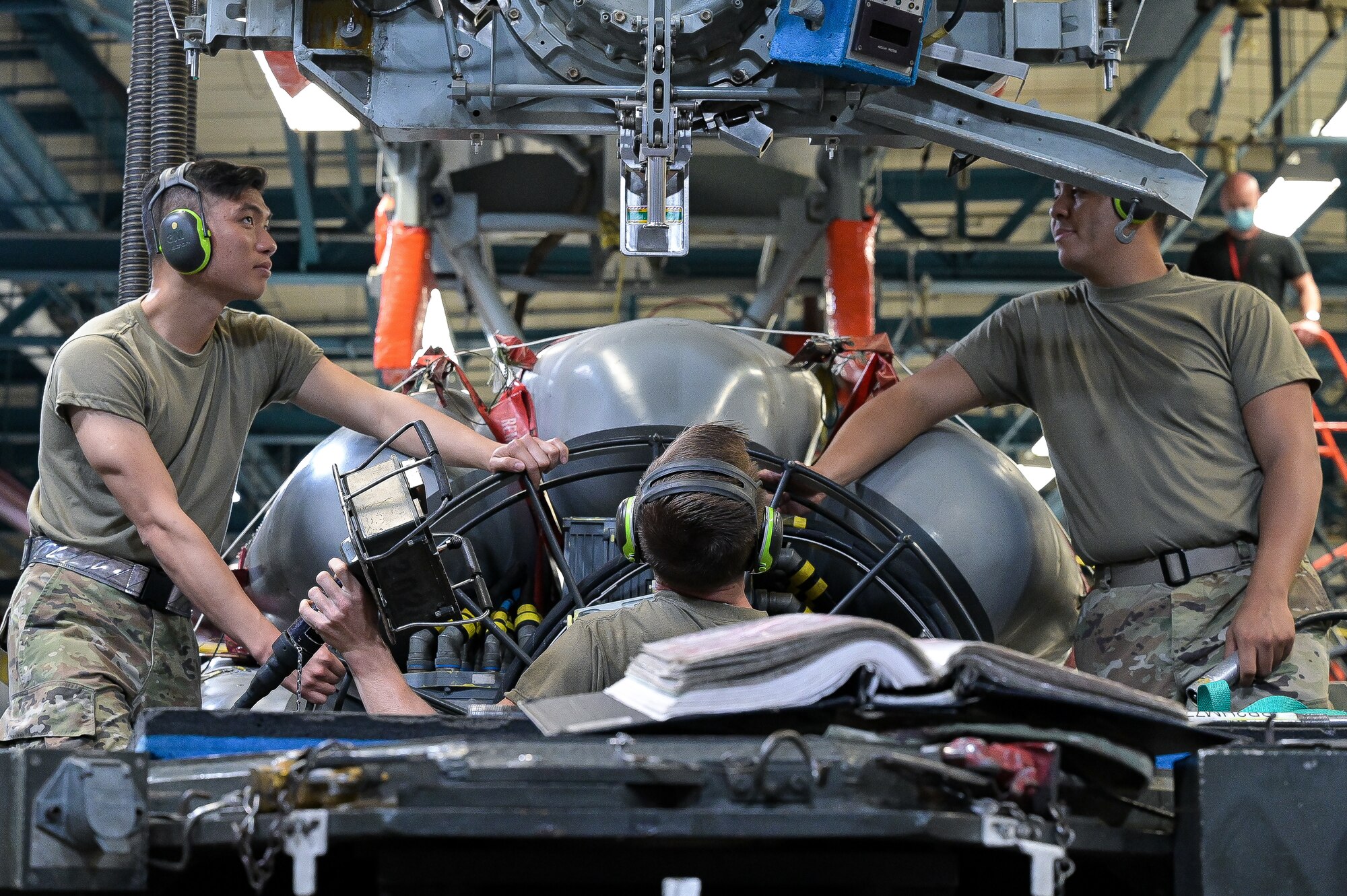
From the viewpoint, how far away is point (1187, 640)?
139 inches

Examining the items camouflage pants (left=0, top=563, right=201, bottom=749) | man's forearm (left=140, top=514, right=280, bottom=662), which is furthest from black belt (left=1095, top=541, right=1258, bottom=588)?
camouflage pants (left=0, top=563, right=201, bottom=749)

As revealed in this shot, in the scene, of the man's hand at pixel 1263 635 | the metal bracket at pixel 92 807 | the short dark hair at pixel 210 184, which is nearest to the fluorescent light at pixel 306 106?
the short dark hair at pixel 210 184

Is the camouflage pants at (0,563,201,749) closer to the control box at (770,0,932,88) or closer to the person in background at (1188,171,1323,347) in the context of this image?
the control box at (770,0,932,88)

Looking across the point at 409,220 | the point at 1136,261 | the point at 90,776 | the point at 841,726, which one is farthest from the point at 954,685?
the point at 409,220

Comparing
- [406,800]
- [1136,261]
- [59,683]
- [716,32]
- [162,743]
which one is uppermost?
[716,32]

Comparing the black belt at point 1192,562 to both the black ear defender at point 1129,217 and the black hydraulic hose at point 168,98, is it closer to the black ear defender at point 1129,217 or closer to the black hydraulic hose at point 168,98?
the black ear defender at point 1129,217

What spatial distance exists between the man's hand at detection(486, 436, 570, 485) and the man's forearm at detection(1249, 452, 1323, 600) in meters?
1.62

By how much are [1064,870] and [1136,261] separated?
244 cm

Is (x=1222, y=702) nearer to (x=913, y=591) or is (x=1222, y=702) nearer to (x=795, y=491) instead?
(x=913, y=591)

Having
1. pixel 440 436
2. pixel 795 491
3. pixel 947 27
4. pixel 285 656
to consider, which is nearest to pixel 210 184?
pixel 440 436

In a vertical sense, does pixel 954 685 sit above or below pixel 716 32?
below

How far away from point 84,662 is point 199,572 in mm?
298

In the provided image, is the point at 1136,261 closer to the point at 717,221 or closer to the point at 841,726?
the point at 841,726

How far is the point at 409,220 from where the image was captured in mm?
6043
